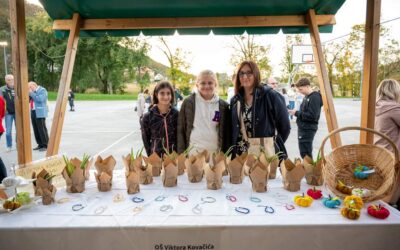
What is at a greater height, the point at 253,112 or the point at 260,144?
the point at 253,112

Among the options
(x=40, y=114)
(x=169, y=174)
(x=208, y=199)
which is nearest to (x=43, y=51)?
(x=40, y=114)

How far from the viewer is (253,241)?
3.61ft

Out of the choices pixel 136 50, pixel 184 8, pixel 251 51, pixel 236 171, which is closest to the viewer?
pixel 236 171

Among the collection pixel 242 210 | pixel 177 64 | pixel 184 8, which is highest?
pixel 177 64

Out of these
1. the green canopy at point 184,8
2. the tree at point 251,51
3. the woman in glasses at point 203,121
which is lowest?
the woman in glasses at point 203,121

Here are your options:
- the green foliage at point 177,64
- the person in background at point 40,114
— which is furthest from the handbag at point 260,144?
the green foliage at point 177,64

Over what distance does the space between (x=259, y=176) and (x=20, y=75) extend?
1.72m

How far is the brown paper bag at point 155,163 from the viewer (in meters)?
1.67

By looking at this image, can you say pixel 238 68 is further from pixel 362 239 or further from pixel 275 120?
pixel 362 239

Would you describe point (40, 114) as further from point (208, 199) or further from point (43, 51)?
point (43, 51)

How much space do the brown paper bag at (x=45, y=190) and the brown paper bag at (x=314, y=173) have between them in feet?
4.37

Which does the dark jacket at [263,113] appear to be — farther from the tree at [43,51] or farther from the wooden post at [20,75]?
the tree at [43,51]

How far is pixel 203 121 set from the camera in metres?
2.21

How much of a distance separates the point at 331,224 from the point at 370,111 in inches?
45.0
